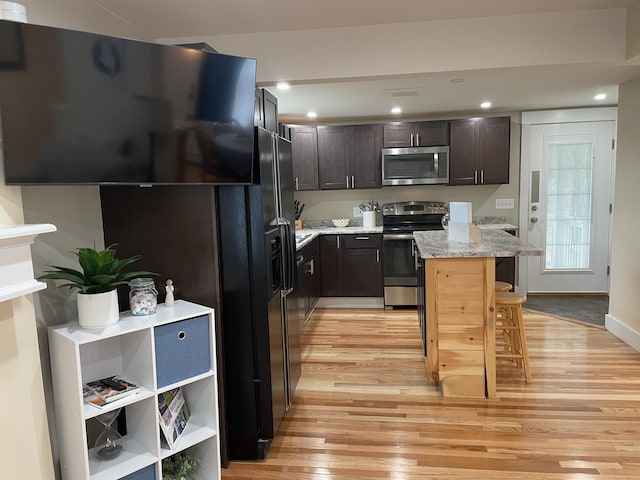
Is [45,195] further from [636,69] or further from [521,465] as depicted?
[636,69]

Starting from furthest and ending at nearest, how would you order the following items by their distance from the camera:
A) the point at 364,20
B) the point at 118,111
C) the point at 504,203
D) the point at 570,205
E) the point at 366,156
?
the point at 504,203
the point at 570,205
the point at 366,156
the point at 364,20
the point at 118,111

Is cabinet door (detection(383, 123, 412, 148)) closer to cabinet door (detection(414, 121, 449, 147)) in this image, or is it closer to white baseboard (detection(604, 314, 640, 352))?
cabinet door (detection(414, 121, 449, 147))

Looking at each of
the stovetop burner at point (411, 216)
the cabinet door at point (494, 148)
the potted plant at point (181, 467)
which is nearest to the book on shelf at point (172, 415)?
the potted plant at point (181, 467)

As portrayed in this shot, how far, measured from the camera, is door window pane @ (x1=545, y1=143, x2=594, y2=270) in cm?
532

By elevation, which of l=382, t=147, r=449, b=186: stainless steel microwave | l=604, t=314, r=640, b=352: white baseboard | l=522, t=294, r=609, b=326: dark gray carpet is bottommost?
l=522, t=294, r=609, b=326: dark gray carpet

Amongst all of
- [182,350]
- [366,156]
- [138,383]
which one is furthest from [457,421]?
[366,156]

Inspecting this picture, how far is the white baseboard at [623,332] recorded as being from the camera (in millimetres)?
3664

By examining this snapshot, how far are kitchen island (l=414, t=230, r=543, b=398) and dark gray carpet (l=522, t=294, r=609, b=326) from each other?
215 cm

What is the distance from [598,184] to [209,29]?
4.67 metres

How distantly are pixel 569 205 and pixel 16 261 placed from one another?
560cm

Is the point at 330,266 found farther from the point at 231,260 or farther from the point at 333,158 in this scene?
the point at 231,260

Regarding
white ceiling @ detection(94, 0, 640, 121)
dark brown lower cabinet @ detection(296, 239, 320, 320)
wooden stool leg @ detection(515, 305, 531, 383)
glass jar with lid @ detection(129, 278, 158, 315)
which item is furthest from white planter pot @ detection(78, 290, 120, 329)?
wooden stool leg @ detection(515, 305, 531, 383)

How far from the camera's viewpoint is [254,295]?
7.50 feet

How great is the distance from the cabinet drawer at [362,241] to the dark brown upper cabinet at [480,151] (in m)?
1.09
